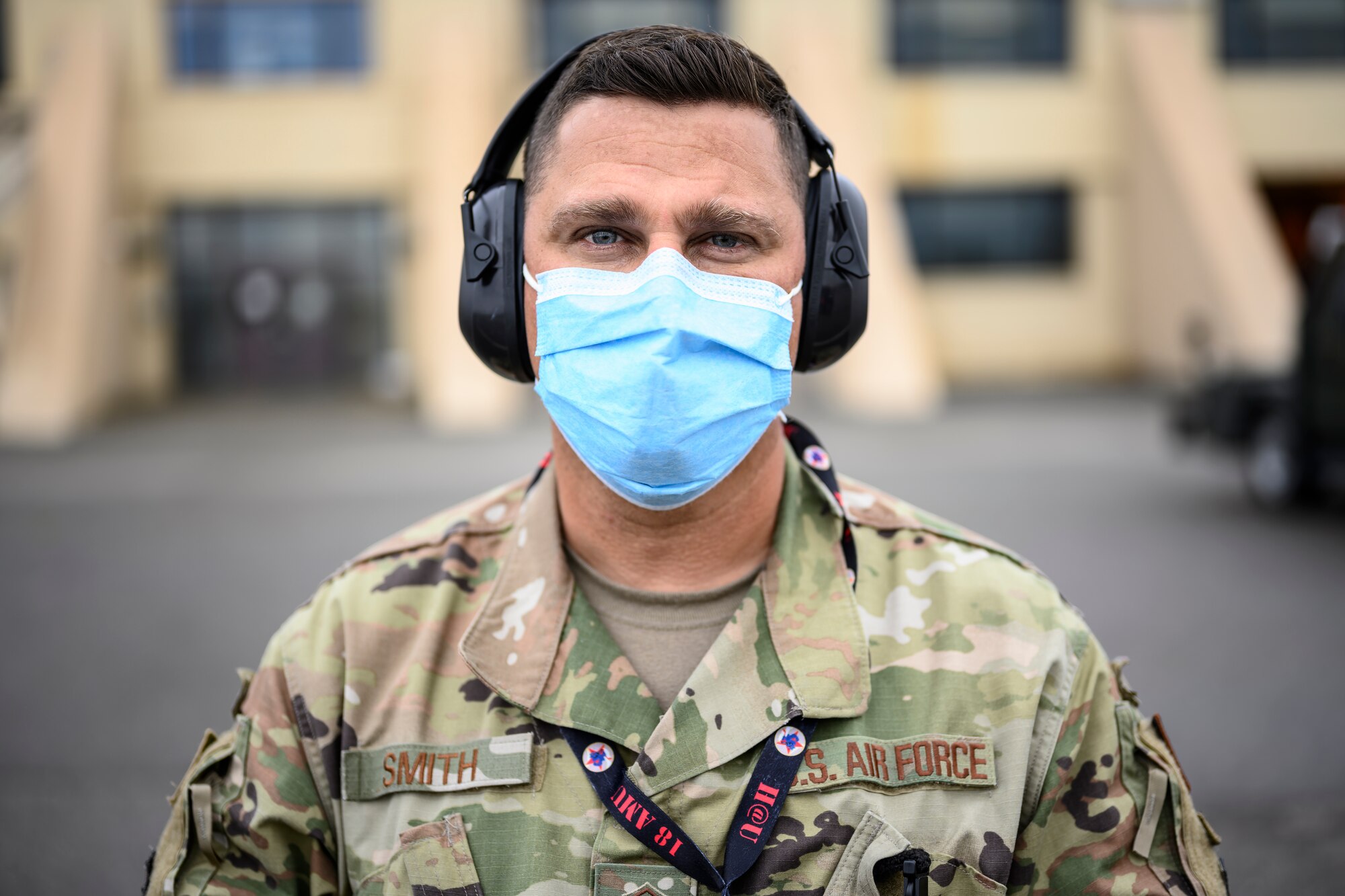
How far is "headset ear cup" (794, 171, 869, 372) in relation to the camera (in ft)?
6.77

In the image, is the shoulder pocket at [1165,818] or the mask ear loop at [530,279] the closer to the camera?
the shoulder pocket at [1165,818]

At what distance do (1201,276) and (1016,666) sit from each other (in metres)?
17.8

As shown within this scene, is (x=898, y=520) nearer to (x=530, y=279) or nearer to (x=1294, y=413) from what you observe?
(x=530, y=279)

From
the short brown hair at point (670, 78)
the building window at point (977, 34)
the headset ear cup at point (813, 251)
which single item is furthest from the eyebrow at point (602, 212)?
the building window at point (977, 34)

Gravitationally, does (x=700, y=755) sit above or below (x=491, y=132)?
below

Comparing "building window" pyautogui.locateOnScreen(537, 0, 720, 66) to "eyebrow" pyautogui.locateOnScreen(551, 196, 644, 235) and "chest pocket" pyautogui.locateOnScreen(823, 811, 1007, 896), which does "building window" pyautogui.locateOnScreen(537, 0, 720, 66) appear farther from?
"chest pocket" pyautogui.locateOnScreen(823, 811, 1007, 896)

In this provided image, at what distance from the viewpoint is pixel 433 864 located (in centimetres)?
175

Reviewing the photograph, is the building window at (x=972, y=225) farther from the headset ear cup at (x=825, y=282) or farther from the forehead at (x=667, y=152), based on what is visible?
the forehead at (x=667, y=152)

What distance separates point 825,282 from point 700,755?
88 cm

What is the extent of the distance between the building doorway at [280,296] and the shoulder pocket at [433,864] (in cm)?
1934

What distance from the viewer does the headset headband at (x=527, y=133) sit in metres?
2.00

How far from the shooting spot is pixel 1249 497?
30.6 ft

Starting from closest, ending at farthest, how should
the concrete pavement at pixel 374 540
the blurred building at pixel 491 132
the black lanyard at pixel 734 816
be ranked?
the black lanyard at pixel 734 816 < the concrete pavement at pixel 374 540 < the blurred building at pixel 491 132

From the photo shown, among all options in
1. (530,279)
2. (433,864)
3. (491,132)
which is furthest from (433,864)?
(491,132)
